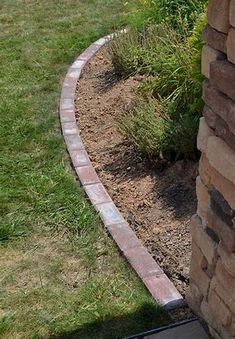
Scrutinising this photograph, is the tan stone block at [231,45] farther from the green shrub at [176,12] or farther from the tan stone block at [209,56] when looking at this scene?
the green shrub at [176,12]

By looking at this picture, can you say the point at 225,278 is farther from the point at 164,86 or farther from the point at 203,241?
the point at 164,86

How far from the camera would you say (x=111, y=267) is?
10.5 ft

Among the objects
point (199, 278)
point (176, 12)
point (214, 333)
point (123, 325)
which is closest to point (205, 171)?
point (199, 278)

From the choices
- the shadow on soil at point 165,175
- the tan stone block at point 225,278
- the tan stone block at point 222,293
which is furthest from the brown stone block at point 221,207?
the shadow on soil at point 165,175

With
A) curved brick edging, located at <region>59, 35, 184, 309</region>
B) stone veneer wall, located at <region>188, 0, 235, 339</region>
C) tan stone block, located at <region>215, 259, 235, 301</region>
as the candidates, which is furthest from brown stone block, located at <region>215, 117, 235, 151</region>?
curved brick edging, located at <region>59, 35, 184, 309</region>

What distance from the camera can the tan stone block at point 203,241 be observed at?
8.07ft

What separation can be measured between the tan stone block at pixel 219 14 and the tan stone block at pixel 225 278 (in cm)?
103

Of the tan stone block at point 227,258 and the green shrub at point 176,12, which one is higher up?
the green shrub at point 176,12

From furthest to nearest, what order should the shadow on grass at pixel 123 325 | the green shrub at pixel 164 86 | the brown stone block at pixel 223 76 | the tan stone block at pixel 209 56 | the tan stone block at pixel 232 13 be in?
the green shrub at pixel 164 86 → the shadow on grass at pixel 123 325 → the tan stone block at pixel 209 56 → the brown stone block at pixel 223 76 → the tan stone block at pixel 232 13

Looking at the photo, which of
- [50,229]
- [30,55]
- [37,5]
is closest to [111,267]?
[50,229]

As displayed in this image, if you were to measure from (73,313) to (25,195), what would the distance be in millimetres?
1195

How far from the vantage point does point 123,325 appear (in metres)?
2.80

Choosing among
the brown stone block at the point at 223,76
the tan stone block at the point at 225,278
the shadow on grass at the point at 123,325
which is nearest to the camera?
the brown stone block at the point at 223,76

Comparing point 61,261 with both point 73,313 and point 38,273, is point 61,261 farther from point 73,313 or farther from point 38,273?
point 73,313
